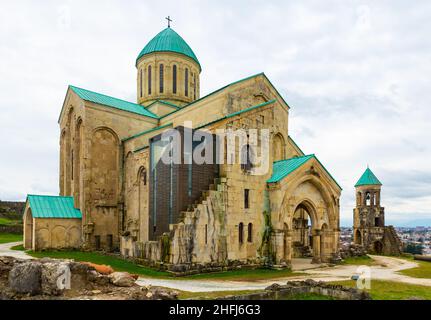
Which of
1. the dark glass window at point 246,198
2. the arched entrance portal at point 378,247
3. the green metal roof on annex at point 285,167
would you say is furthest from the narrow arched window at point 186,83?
the arched entrance portal at point 378,247

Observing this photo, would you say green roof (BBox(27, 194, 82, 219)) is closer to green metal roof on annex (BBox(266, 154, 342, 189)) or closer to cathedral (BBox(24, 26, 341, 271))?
cathedral (BBox(24, 26, 341, 271))

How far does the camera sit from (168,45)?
109ft

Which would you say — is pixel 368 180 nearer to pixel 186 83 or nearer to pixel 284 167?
pixel 284 167

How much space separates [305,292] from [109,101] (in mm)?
23473

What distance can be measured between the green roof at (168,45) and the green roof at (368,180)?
25140 mm

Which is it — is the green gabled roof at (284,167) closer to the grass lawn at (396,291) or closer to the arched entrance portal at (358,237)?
the grass lawn at (396,291)

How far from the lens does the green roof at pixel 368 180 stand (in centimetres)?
3981

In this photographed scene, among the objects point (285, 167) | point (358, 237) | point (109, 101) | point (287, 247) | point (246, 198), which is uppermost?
point (109, 101)

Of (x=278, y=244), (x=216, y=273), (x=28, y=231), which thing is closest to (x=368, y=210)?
(x=278, y=244)
